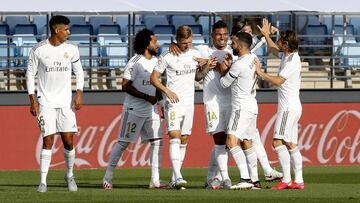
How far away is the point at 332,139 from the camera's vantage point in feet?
90.8

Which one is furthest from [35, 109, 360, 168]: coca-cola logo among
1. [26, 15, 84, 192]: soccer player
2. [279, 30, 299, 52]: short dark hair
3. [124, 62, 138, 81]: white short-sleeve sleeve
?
[26, 15, 84, 192]: soccer player

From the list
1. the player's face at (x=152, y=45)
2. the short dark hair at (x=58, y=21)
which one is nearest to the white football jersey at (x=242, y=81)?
the player's face at (x=152, y=45)

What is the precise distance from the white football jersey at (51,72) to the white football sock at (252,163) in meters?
2.52

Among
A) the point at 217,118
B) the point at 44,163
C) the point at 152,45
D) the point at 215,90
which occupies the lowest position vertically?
the point at 44,163

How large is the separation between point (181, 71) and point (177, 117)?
60cm

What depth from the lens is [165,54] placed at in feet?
62.5

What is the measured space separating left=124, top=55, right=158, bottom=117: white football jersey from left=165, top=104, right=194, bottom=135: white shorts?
846 mm

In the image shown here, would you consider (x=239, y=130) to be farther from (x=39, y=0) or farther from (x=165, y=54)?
(x=39, y=0)

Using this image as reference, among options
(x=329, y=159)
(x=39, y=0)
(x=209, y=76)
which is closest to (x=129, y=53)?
(x=39, y=0)

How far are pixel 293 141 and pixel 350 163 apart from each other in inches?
334

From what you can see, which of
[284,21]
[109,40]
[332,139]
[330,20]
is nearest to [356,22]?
[330,20]

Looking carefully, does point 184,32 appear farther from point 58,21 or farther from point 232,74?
point 58,21

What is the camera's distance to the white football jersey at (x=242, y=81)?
18.8m

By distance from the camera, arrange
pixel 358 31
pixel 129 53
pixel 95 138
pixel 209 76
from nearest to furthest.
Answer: pixel 209 76 < pixel 95 138 < pixel 129 53 < pixel 358 31
